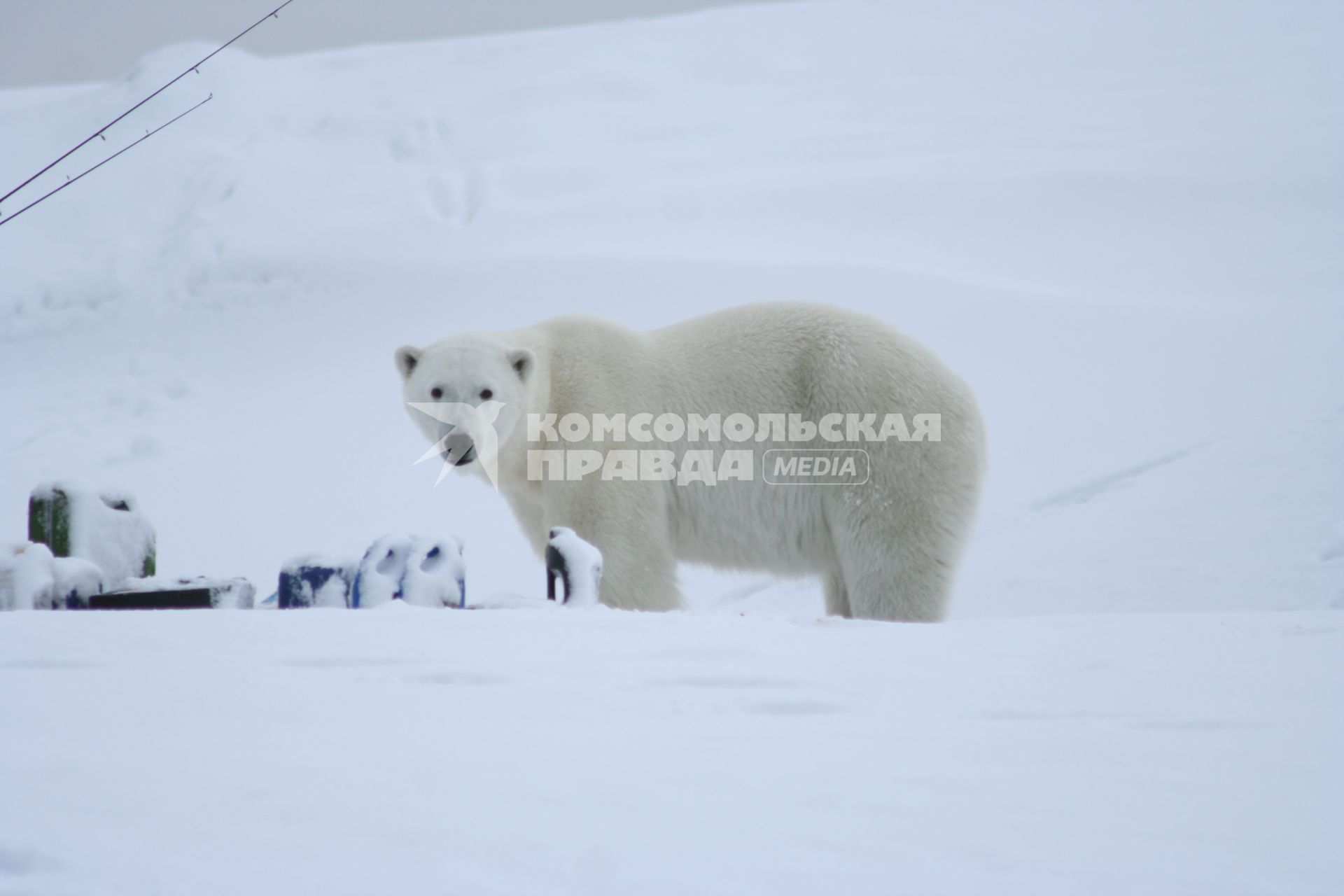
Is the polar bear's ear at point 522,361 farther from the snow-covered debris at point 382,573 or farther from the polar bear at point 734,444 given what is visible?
the snow-covered debris at point 382,573

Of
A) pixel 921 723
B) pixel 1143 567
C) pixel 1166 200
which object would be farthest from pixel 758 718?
pixel 1166 200

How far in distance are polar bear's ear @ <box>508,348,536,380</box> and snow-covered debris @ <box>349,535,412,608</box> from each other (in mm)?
1058

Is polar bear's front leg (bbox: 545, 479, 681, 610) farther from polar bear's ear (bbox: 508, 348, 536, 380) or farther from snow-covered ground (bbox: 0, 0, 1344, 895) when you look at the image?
snow-covered ground (bbox: 0, 0, 1344, 895)

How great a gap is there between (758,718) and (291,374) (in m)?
9.52

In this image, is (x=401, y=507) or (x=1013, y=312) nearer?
(x=401, y=507)

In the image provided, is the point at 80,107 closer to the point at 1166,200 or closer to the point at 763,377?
the point at 1166,200

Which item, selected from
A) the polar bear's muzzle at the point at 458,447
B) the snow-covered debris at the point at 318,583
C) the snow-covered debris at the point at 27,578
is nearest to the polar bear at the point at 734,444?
the polar bear's muzzle at the point at 458,447

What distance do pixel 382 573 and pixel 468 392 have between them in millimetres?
974

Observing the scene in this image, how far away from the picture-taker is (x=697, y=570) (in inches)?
316

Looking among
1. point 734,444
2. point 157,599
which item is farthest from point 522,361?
point 157,599

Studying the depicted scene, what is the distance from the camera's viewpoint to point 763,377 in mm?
4332

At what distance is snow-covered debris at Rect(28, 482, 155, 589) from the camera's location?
141 inches

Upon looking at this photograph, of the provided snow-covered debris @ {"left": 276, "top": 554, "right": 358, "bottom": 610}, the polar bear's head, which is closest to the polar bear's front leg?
the polar bear's head

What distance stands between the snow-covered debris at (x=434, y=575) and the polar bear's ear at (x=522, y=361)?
0.97 metres
